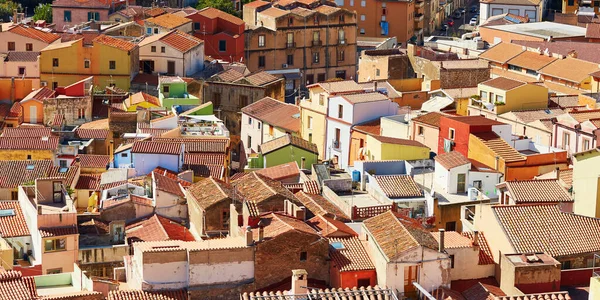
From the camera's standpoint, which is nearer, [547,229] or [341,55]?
[547,229]

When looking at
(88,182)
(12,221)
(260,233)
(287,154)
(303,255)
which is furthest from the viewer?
(287,154)

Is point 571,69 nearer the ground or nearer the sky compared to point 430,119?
nearer the ground

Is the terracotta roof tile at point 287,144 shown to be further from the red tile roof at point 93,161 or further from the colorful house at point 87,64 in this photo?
the colorful house at point 87,64

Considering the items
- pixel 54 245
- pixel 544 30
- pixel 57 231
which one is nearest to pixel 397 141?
pixel 57 231

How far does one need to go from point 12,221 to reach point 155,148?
747cm

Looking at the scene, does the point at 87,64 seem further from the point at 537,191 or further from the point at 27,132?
the point at 537,191

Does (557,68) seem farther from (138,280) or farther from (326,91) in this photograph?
(138,280)

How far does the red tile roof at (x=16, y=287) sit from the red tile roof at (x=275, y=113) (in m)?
26.5

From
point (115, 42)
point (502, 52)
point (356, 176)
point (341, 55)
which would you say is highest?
point (115, 42)

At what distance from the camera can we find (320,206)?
43.1 metres

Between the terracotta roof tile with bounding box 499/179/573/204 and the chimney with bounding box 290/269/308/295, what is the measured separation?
11.7m

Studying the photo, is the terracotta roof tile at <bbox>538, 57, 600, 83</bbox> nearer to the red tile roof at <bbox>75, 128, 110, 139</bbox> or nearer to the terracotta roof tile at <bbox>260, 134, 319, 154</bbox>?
the terracotta roof tile at <bbox>260, 134, 319, 154</bbox>

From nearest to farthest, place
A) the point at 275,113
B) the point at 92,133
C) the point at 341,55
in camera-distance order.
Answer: the point at 92,133, the point at 275,113, the point at 341,55

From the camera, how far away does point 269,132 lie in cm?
6144
